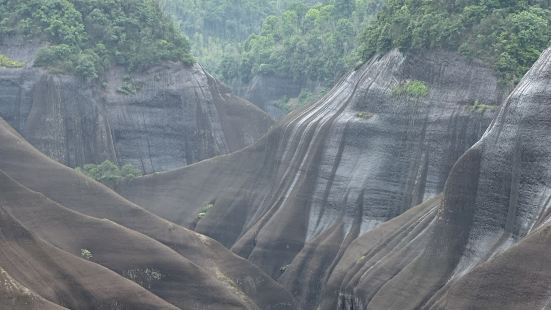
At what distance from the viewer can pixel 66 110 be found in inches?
3588

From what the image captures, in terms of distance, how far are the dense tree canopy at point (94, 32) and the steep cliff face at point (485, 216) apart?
42.5m

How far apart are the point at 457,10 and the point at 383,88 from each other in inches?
224

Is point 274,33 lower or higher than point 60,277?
lower

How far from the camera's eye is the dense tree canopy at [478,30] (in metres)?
64.1

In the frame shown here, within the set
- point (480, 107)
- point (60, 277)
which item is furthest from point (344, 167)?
point (60, 277)

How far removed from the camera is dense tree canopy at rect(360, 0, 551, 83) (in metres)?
64.1

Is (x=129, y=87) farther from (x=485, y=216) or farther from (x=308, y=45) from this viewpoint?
(x=485, y=216)

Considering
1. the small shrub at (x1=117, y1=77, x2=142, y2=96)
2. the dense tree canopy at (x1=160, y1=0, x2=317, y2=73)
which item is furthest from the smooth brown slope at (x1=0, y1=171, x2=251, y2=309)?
the dense tree canopy at (x1=160, y1=0, x2=317, y2=73)

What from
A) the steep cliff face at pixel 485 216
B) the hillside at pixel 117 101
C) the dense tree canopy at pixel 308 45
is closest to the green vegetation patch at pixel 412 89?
the steep cliff face at pixel 485 216

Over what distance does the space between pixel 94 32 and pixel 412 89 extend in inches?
1454

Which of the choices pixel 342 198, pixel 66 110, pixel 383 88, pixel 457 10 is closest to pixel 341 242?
pixel 342 198

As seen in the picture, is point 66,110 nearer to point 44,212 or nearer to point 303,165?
point 303,165

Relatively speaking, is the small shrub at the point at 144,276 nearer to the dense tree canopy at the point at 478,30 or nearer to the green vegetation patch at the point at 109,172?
the dense tree canopy at the point at 478,30

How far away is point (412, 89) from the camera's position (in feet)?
224
